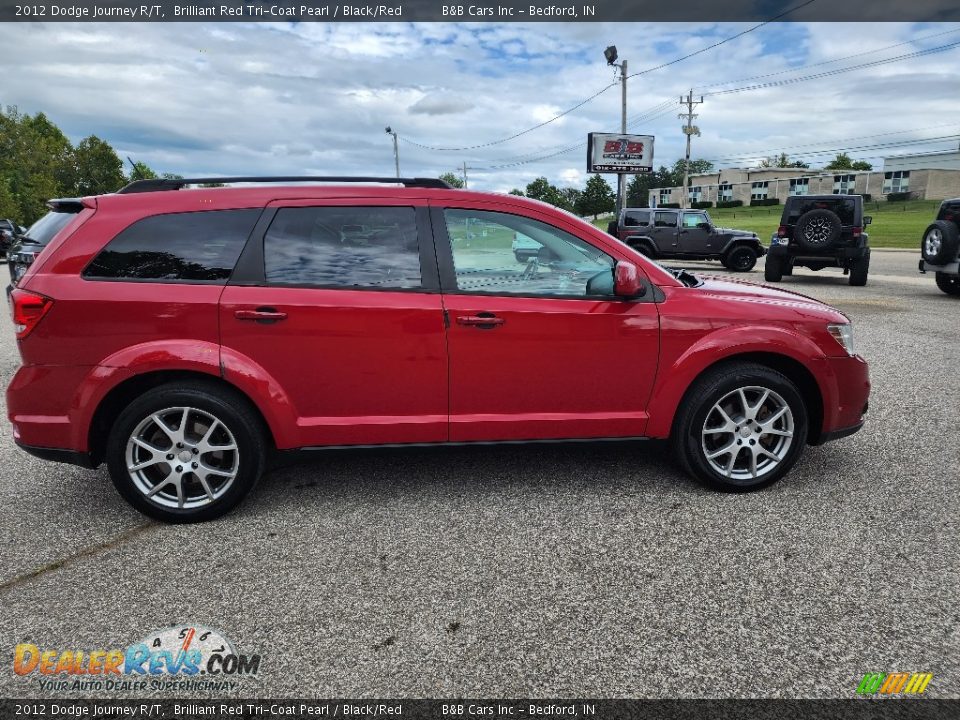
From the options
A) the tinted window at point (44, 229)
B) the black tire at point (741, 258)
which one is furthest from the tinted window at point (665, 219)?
the tinted window at point (44, 229)

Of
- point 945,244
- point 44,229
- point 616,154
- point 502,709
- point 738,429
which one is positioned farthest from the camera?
point 616,154

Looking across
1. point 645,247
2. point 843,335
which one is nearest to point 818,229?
point 645,247

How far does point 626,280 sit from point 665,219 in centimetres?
1816

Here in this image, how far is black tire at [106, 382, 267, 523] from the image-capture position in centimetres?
316

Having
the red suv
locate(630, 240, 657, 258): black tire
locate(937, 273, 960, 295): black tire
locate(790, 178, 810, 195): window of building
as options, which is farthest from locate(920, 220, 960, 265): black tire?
locate(790, 178, 810, 195): window of building

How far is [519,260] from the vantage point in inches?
137

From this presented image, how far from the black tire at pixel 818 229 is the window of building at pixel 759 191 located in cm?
11283

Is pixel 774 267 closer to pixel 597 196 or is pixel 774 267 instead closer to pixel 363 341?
pixel 363 341

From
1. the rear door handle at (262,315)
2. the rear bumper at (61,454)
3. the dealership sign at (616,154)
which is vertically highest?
the dealership sign at (616,154)

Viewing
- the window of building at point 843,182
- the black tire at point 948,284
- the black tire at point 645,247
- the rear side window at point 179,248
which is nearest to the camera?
the rear side window at point 179,248

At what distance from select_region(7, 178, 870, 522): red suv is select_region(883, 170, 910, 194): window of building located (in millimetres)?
Result: 114545

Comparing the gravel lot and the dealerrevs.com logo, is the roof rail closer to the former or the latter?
the gravel lot

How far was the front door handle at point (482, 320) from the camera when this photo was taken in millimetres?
3293

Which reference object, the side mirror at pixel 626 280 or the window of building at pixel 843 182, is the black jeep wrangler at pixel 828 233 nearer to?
the side mirror at pixel 626 280
